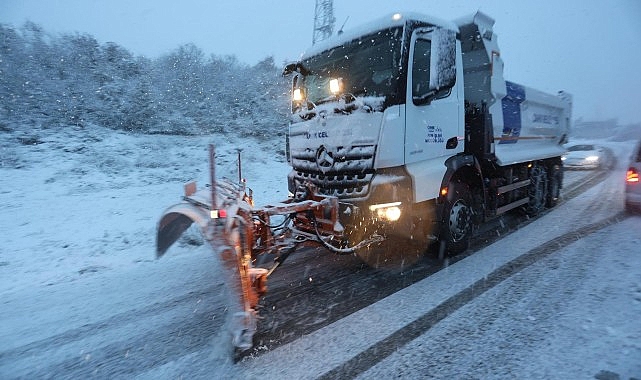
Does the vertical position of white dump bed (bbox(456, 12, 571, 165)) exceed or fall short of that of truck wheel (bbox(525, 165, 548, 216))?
it exceeds it

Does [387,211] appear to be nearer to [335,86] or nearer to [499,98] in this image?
[335,86]

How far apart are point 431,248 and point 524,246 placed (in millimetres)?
1493

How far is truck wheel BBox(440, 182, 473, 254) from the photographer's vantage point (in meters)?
4.73

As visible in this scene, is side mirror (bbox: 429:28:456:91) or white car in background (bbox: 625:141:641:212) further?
white car in background (bbox: 625:141:641:212)

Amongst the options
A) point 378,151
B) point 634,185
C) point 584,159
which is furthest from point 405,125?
point 584,159

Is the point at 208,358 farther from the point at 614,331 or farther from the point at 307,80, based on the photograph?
the point at 307,80

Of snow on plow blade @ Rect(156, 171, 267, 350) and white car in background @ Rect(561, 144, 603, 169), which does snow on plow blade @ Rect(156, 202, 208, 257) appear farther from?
white car in background @ Rect(561, 144, 603, 169)

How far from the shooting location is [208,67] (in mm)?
19812

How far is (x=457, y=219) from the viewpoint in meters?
4.92

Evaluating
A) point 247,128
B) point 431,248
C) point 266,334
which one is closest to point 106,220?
point 266,334

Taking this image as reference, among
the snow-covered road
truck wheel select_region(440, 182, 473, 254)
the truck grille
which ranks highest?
the truck grille

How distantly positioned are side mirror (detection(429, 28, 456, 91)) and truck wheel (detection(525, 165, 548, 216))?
4.60 meters

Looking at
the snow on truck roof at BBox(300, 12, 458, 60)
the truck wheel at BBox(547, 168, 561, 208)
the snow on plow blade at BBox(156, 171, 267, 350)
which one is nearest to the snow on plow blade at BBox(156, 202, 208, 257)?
the snow on plow blade at BBox(156, 171, 267, 350)

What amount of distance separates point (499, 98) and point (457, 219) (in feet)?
7.19
